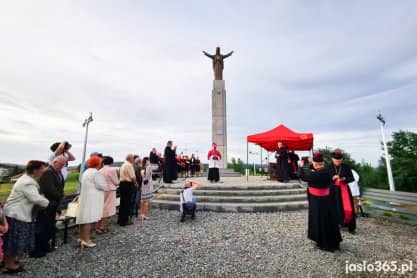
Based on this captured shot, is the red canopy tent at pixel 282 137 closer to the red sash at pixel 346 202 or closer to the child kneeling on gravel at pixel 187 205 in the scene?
the red sash at pixel 346 202

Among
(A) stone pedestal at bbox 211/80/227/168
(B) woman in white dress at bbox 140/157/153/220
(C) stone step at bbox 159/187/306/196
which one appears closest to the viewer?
(B) woman in white dress at bbox 140/157/153/220

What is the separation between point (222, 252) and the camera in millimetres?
3553

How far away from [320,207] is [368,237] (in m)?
1.68

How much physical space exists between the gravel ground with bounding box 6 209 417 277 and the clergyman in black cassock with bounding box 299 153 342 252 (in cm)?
18

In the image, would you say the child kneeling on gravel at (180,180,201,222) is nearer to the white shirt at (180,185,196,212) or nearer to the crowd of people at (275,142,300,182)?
the white shirt at (180,185,196,212)

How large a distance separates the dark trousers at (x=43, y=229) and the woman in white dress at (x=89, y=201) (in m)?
0.43

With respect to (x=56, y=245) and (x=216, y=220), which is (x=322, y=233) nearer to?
(x=216, y=220)

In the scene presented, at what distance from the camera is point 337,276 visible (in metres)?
2.81

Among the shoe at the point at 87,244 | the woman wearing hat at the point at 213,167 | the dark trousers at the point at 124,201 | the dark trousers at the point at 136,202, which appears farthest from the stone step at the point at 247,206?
the shoe at the point at 87,244

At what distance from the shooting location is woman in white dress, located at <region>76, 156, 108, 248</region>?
3838 mm

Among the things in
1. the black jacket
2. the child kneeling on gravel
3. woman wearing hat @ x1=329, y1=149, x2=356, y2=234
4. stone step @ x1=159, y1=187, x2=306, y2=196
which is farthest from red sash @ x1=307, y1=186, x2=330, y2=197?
the black jacket

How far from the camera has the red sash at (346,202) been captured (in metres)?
4.62

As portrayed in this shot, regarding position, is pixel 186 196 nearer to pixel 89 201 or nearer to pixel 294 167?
pixel 89 201

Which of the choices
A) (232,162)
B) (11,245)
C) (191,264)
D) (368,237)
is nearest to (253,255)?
(191,264)
